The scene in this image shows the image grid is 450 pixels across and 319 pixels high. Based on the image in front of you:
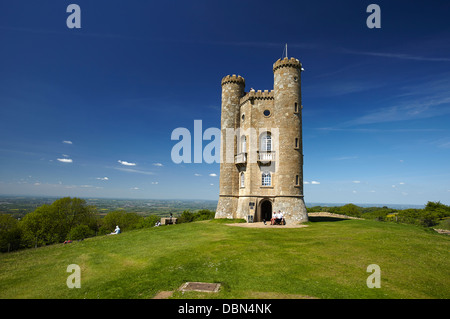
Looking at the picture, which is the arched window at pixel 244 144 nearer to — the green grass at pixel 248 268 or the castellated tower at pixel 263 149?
the castellated tower at pixel 263 149

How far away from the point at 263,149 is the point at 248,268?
2129cm

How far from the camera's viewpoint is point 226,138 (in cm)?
3456

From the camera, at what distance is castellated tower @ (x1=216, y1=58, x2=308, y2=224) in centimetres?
2889

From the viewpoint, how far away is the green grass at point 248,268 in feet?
29.8

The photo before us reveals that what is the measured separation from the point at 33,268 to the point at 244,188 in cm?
2354

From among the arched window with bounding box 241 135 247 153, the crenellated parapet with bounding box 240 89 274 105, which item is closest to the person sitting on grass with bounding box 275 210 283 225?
the arched window with bounding box 241 135 247 153

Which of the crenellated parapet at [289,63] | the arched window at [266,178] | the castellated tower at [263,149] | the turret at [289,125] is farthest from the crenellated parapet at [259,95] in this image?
the arched window at [266,178]

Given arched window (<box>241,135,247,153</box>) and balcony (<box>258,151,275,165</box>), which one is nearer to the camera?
balcony (<box>258,151,275,165</box>)

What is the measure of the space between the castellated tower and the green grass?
37.6ft

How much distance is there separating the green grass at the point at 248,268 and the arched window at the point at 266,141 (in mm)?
15192

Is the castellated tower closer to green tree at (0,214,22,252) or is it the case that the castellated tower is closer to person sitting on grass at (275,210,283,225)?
person sitting on grass at (275,210,283,225)

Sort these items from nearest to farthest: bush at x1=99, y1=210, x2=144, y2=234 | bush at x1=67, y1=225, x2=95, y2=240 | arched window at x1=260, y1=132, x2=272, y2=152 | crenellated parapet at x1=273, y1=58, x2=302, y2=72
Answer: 1. crenellated parapet at x1=273, y1=58, x2=302, y2=72
2. arched window at x1=260, y1=132, x2=272, y2=152
3. bush at x1=67, y1=225, x2=95, y2=240
4. bush at x1=99, y1=210, x2=144, y2=234

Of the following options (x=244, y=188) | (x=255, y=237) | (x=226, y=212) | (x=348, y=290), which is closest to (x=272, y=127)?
(x=244, y=188)
